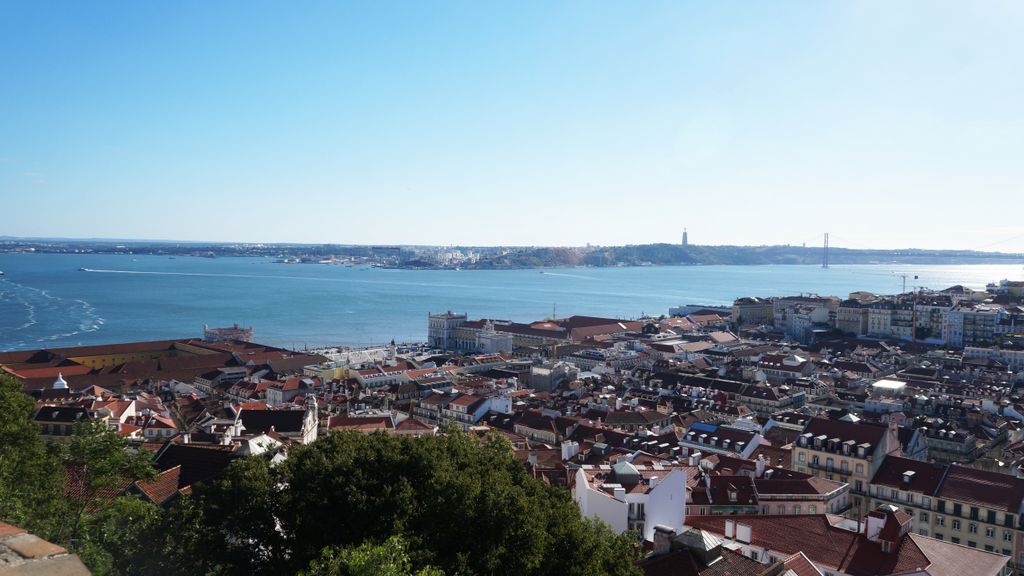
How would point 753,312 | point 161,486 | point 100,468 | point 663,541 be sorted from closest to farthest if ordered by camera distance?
point 663,541 < point 100,468 < point 161,486 < point 753,312

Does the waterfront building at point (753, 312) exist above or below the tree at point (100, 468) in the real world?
below

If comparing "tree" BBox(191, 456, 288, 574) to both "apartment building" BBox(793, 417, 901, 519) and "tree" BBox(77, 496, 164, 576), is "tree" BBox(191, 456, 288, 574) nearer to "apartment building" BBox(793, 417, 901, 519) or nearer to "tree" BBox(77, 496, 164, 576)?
"tree" BBox(77, 496, 164, 576)

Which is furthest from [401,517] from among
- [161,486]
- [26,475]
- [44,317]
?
[44,317]

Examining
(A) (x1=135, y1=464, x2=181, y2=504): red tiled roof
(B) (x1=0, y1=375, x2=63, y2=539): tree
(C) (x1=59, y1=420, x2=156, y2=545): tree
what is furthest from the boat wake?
(C) (x1=59, y1=420, x2=156, y2=545): tree

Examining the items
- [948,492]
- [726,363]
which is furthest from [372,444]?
[726,363]

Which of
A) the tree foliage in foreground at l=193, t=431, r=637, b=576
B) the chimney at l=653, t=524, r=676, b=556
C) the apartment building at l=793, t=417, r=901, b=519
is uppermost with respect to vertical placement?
the tree foliage in foreground at l=193, t=431, r=637, b=576

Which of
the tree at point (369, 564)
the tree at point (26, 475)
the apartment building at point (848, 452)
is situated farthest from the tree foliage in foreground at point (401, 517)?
the apartment building at point (848, 452)

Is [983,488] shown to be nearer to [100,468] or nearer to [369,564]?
[369,564]

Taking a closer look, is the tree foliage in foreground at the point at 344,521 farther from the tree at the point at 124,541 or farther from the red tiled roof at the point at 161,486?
the red tiled roof at the point at 161,486
